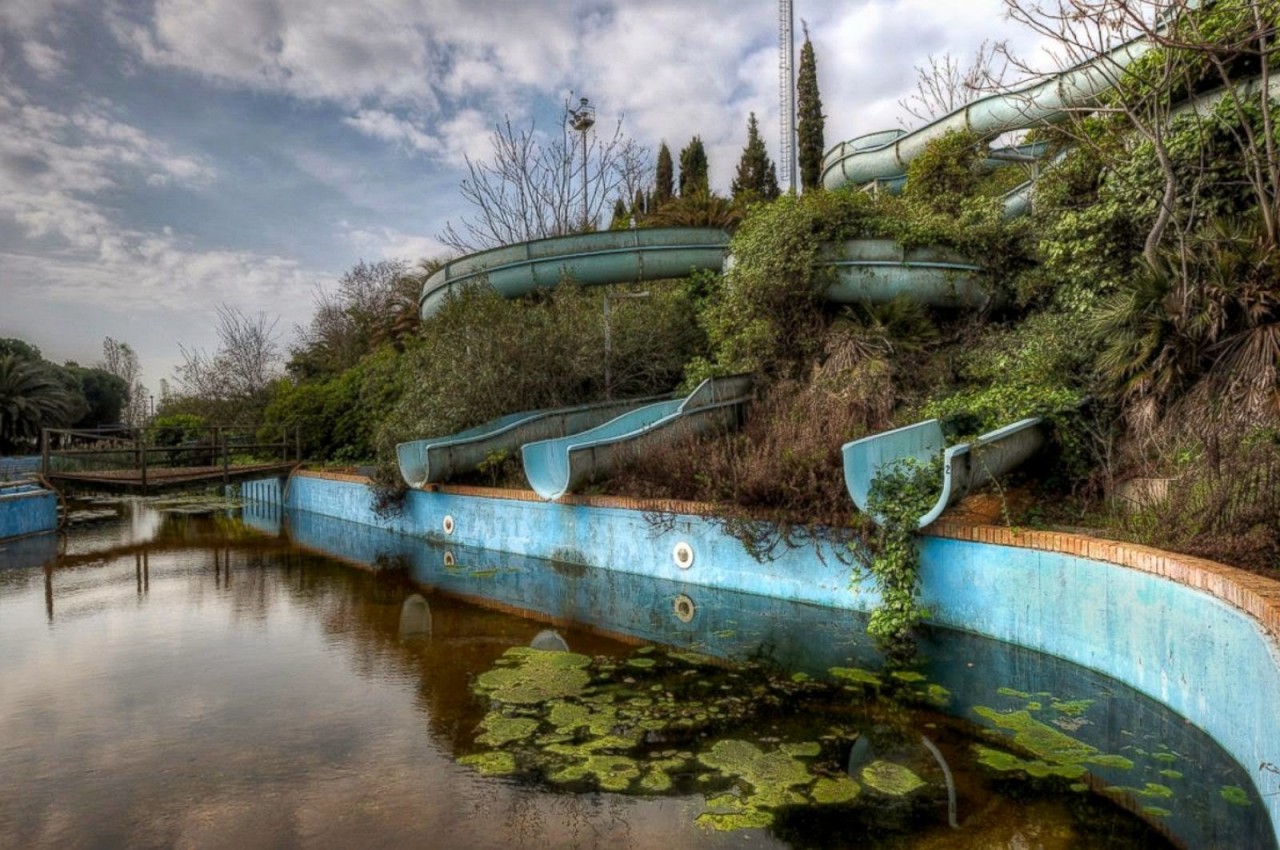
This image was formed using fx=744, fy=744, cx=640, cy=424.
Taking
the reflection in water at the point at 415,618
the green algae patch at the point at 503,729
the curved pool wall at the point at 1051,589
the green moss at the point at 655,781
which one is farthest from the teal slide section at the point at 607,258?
the green moss at the point at 655,781

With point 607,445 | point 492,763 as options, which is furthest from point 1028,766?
point 607,445

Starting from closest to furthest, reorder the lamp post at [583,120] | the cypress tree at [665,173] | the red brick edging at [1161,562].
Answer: the red brick edging at [1161,562] → the lamp post at [583,120] → the cypress tree at [665,173]

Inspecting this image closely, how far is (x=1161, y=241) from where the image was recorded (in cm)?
756

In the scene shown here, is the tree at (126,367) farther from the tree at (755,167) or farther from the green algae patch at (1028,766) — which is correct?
the green algae patch at (1028,766)

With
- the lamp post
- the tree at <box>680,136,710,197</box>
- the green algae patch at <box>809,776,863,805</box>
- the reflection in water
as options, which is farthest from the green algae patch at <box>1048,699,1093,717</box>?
the tree at <box>680,136,710,197</box>

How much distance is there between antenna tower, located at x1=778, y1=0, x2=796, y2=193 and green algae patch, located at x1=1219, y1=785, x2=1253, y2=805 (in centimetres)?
2276

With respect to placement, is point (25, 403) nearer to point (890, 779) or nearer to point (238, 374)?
point (238, 374)

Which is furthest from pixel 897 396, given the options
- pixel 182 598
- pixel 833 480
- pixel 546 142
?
pixel 546 142

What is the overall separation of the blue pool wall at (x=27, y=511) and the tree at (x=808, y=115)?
24.3m

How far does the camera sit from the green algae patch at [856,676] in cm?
504

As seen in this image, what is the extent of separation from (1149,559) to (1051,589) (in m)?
0.87

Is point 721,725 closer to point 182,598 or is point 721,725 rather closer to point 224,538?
point 182,598

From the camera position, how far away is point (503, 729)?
4.42 meters

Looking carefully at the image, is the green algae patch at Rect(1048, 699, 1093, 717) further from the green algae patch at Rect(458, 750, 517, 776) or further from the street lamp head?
the street lamp head
